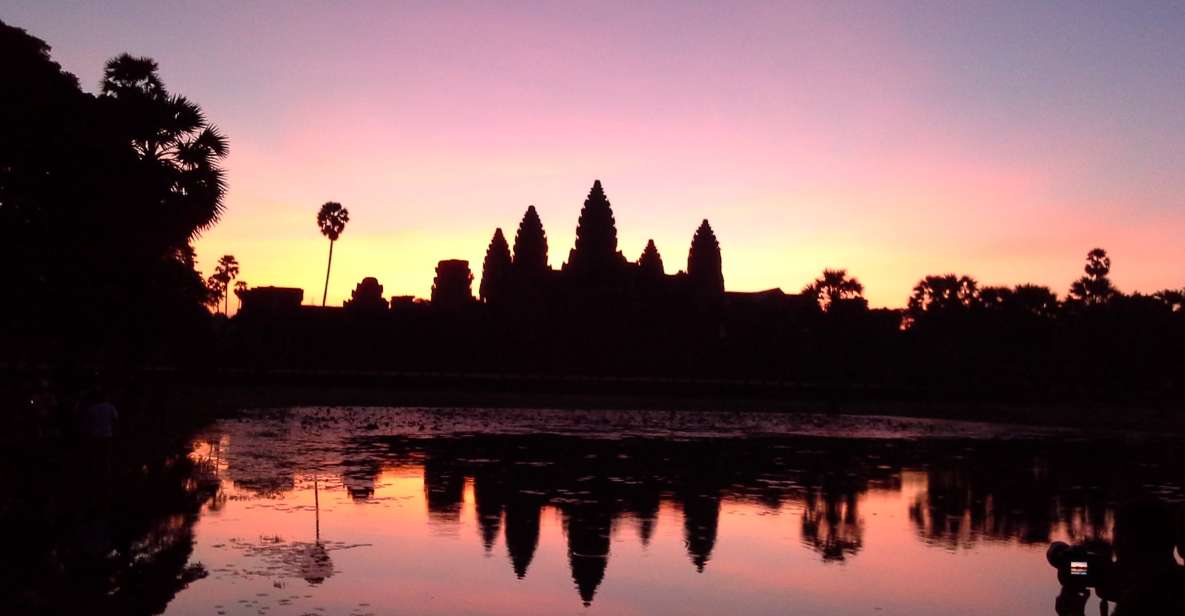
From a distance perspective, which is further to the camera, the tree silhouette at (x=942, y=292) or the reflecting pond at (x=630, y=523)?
the tree silhouette at (x=942, y=292)

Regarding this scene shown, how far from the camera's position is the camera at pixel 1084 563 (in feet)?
24.4

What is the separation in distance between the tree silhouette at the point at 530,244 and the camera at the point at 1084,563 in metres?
93.1

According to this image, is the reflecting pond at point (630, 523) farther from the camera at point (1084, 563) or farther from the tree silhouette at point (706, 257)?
the tree silhouette at point (706, 257)

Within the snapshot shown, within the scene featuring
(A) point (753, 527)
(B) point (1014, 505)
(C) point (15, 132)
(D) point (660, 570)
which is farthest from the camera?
(C) point (15, 132)

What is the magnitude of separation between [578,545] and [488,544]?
A: 1.00 metres

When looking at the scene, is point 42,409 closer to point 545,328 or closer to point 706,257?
point 545,328

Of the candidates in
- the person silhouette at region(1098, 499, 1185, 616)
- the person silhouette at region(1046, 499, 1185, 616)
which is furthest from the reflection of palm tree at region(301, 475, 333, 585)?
the person silhouette at region(1098, 499, 1185, 616)

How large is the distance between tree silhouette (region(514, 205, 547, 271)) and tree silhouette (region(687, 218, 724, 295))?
46.8ft

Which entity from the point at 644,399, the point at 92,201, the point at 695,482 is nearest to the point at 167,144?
the point at 92,201

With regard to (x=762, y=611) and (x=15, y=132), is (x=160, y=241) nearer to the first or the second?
(x=15, y=132)

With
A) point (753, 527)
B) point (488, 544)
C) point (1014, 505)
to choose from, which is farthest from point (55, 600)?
point (1014, 505)

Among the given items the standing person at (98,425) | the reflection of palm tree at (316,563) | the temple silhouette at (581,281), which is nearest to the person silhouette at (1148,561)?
the reflection of palm tree at (316,563)

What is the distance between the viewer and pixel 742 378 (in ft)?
246

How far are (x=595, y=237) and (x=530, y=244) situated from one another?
894 cm
